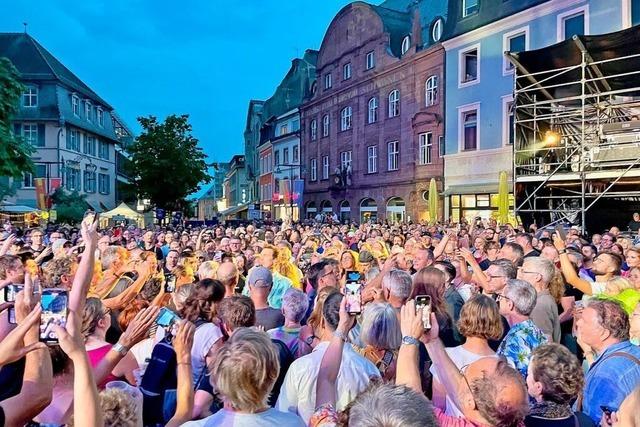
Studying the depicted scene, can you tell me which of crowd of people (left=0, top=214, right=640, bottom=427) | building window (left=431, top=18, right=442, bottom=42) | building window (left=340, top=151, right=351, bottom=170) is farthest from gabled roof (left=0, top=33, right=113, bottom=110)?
crowd of people (left=0, top=214, right=640, bottom=427)

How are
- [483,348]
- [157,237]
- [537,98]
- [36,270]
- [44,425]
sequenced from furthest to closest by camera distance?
[537,98], [157,237], [36,270], [483,348], [44,425]

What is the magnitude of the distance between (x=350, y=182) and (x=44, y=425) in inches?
1373

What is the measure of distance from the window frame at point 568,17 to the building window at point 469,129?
17.2 ft

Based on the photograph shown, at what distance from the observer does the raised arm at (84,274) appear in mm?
2605

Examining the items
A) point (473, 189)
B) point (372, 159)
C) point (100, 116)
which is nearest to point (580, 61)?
point (473, 189)

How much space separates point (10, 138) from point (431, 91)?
66.4ft

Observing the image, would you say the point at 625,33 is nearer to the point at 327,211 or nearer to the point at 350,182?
the point at 350,182

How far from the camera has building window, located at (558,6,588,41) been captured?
21.5m

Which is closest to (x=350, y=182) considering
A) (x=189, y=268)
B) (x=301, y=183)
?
(x=301, y=183)

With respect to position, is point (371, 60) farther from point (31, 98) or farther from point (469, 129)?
point (31, 98)

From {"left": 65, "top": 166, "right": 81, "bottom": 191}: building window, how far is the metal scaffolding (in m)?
36.7

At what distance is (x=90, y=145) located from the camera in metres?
49.8

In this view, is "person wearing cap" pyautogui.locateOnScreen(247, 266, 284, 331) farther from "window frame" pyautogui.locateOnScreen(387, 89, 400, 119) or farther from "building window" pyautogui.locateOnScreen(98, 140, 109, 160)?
"building window" pyautogui.locateOnScreen(98, 140, 109, 160)

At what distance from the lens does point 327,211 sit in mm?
40562
